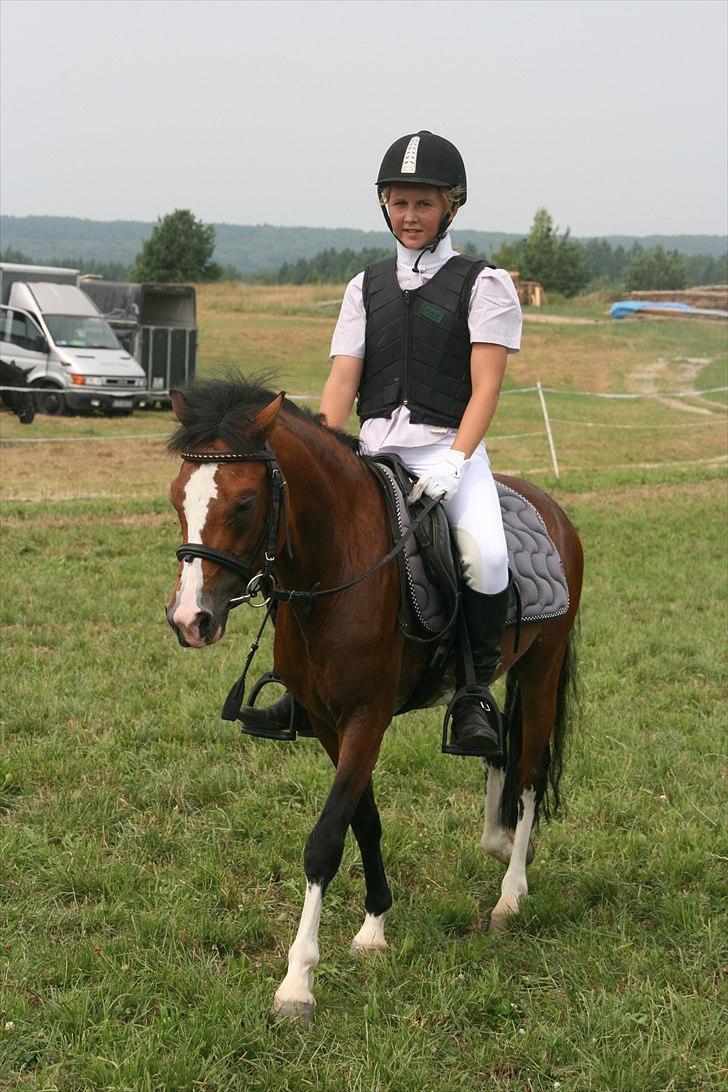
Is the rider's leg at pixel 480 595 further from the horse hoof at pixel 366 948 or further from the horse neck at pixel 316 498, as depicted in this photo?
the horse hoof at pixel 366 948

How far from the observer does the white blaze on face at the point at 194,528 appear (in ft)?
9.83

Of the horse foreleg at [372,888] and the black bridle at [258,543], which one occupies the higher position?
the black bridle at [258,543]

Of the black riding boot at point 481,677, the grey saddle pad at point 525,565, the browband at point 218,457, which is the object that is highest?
the browband at point 218,457

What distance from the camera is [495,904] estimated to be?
4.59 m

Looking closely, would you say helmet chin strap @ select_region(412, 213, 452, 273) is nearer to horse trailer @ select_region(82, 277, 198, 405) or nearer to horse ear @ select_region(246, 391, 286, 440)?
horse ear @ select_region(246, 391, 286, 440)

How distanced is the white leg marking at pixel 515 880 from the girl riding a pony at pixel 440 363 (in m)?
0.70

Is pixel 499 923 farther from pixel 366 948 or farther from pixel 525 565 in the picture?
pixel 525 565

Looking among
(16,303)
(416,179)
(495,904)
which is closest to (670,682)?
(495,904)

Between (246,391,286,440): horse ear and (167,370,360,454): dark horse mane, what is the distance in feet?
0.07

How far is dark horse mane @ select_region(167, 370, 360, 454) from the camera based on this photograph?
3213mm

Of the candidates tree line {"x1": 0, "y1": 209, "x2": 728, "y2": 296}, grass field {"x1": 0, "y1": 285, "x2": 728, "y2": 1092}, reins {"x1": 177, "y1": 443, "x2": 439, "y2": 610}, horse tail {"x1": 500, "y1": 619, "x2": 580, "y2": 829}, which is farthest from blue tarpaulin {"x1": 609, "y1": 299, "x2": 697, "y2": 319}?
reins {"x1": 177, "y1": 443, "x2": 439, "y2": 610}

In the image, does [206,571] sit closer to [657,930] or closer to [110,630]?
[657,930]

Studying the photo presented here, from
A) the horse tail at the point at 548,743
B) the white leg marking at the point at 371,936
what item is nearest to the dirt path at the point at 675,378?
the horse tail at the point at 548,743

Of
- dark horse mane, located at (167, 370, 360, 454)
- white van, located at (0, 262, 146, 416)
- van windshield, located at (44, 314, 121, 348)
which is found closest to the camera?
dark horse mane, located at (167, 370, 360, 454)
